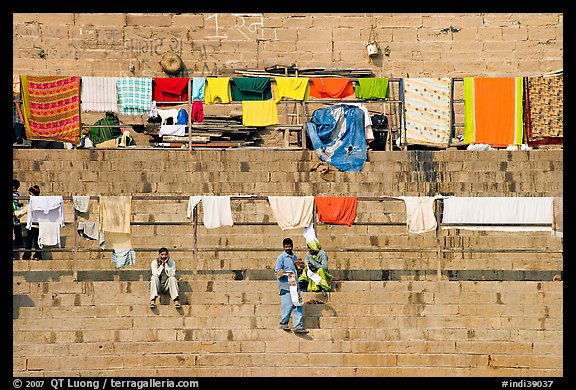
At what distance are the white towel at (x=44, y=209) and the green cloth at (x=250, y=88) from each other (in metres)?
5.29

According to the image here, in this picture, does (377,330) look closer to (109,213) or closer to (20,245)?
(109,213)

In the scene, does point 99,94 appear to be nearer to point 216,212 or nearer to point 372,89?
point 216,212

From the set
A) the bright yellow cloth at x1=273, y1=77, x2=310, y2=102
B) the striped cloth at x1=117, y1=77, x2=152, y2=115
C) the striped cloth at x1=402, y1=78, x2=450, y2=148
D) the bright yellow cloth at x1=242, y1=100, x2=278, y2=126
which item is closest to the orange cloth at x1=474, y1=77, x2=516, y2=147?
the striped cloth at x1=402, y1=78, x2=450, y2=148

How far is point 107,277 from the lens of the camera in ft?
65.5

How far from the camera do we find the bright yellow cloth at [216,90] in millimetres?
23406

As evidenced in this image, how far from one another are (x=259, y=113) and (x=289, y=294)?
6.61 metres

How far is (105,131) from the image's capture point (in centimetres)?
2453

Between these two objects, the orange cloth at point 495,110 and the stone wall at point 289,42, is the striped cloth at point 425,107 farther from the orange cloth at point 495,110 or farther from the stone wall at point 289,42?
the stone wall at point 289,42

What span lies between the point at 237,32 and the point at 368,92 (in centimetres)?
350

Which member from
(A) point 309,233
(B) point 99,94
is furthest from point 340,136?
(B) point 99,94

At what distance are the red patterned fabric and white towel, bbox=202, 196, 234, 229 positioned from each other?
437 centimetres

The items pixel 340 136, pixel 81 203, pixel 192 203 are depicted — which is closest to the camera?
pixel 81 203

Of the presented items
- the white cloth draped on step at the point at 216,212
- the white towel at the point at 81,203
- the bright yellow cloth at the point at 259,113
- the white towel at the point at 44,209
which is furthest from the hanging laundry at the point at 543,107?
the white towel at the point at 44,209

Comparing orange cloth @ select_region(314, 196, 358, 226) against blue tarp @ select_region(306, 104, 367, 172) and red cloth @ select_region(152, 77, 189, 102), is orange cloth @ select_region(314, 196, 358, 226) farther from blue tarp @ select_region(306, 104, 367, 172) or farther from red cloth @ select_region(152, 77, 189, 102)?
red cloth @ select_region(152, 77, 189, 102)
